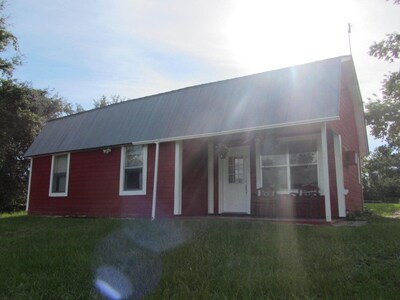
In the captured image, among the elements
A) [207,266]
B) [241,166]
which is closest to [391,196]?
[241,166]

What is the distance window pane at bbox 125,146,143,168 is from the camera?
36.7 ft

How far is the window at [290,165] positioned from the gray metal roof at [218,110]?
5.24 ft

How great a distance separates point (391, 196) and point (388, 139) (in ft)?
35.5

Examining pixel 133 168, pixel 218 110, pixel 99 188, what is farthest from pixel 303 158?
pixel 99 188

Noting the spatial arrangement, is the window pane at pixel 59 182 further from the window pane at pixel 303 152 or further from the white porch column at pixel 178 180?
the window pane at pixel 303 152

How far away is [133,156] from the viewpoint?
11.4 meters

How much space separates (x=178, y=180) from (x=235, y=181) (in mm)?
1842

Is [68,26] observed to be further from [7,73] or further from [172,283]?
[7,73]

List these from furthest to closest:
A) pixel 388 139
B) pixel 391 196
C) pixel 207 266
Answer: pixel 391 196 → pixel 388 139 → pixel 207 266

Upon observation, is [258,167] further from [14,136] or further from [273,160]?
[14,136]

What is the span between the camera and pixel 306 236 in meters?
6.02

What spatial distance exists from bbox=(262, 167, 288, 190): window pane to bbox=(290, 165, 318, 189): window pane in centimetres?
20

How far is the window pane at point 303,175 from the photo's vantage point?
378 inches

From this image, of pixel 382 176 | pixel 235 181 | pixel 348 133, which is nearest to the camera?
pixel 235 181
